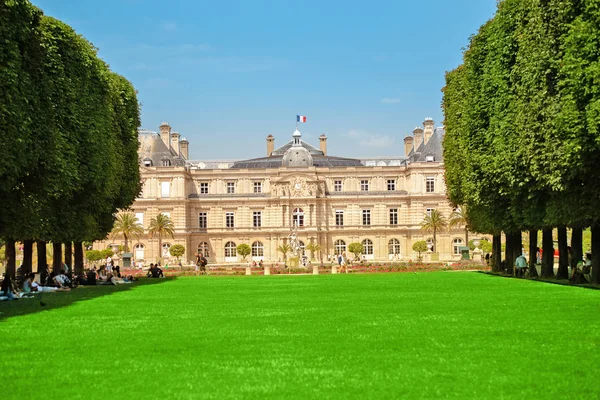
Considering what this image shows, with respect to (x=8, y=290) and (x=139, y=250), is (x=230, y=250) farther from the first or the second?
(x=8, y=290)

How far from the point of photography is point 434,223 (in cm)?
7938

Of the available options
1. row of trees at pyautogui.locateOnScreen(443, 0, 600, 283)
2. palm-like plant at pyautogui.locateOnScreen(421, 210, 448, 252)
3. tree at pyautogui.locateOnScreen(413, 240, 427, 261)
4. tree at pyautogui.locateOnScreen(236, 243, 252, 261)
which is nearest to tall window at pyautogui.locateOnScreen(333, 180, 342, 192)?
palm-like plant at pyautogui.locateOnScreen(421, 210, 448, 252)

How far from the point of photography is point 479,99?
35.7m

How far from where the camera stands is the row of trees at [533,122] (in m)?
24.1

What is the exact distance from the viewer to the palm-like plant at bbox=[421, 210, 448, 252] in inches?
3132

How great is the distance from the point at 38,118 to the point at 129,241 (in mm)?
57801

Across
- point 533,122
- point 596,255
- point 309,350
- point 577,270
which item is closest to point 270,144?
point 577,270

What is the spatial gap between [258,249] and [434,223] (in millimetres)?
18361

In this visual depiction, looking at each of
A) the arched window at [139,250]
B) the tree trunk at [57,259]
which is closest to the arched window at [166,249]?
the arched window at [139,250]

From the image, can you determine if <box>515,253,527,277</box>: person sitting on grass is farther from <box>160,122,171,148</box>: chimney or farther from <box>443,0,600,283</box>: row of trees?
<box>160,122,171,148</box>: chimney

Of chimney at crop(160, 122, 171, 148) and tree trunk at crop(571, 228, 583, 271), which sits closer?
tree trunk at crop(571, 228, 583, 271)

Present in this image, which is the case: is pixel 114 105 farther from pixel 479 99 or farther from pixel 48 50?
pixel 479 99

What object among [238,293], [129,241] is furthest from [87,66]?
[129,241]

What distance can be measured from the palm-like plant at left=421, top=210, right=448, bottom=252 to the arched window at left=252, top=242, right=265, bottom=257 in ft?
54.1
